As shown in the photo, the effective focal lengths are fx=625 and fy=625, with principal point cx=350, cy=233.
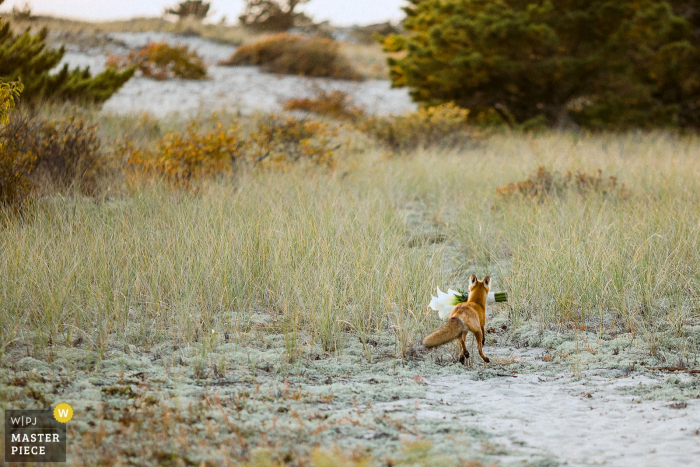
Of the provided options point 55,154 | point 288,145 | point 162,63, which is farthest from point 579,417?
point 162,63

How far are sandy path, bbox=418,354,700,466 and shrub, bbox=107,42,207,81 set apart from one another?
56.0 ft

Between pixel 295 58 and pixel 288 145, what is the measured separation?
12.4m

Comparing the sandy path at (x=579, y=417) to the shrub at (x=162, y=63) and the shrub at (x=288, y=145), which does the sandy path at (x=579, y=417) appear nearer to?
the shrub at (x=288, y=145)

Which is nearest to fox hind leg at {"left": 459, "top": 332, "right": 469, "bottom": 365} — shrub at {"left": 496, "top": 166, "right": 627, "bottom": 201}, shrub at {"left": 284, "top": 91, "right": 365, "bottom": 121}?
shrub at {"left": 496, "top": 166, "right": 627, "bottom": 201}

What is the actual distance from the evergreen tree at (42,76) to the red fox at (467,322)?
28.2 feet

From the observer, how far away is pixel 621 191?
7.43 metres

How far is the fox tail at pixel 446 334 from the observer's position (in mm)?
3350

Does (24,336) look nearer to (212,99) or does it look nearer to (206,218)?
(206,218)

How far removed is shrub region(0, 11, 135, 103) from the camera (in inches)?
404

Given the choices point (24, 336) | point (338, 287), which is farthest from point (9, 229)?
point (338, 287)

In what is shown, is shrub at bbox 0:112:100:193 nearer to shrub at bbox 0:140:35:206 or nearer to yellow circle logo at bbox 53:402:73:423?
shrub at bbox 0:140:35:206

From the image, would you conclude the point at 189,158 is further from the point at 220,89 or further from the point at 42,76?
the point at 220,89

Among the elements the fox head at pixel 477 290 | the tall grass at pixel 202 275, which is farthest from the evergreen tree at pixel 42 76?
the fox head at pixel 477 290

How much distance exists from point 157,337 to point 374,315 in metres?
1.42
